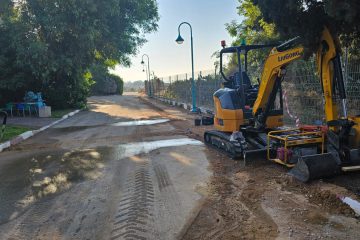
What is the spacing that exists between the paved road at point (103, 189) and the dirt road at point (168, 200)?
16 mm

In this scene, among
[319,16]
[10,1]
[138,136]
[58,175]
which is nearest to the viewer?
[319,16]

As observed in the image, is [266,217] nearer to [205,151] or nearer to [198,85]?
[205,151]

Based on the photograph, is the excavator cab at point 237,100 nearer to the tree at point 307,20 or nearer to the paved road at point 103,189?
the paved road at point 103,189

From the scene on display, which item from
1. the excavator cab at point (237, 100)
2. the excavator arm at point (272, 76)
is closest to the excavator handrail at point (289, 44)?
the excavator arm at point (272, 76)

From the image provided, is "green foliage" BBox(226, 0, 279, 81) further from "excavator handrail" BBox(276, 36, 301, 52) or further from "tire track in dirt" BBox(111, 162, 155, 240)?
"tire track in dirt" BBox(111, 162, 155, 240)

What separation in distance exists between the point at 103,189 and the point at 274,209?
2.94 metres

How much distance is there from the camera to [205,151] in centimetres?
896

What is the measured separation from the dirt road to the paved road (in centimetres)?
2

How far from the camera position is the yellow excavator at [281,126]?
5656 millimetres

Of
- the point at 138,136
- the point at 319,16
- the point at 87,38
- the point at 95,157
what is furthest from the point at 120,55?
the point at 319,16

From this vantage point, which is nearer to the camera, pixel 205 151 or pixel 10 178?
pixel 10 178

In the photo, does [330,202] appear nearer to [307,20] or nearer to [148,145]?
[307,20]

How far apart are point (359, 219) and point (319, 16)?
126 inches

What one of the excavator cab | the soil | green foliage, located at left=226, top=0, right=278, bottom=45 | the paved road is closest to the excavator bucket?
the soil
